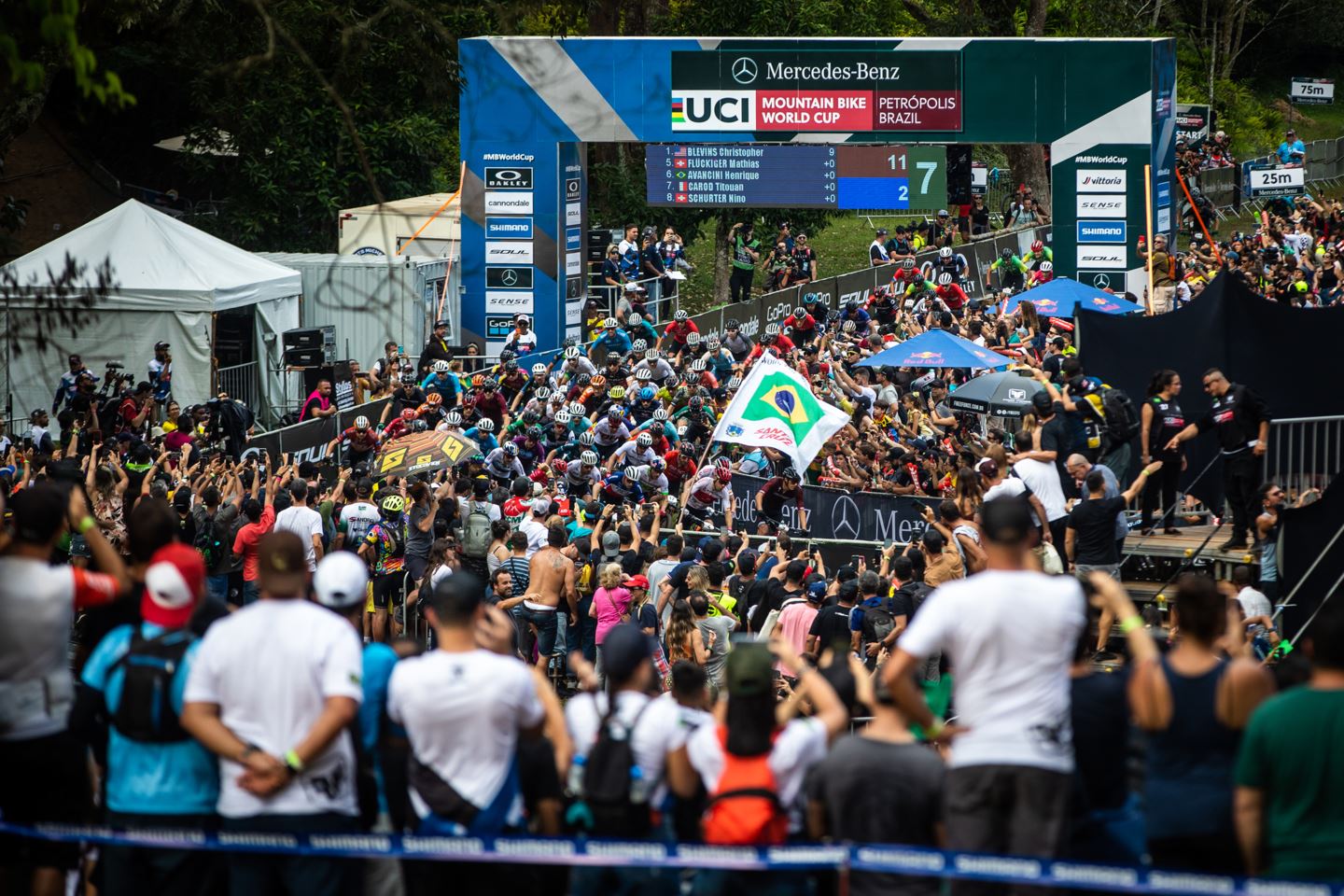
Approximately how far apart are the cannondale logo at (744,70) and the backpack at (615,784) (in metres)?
23.3

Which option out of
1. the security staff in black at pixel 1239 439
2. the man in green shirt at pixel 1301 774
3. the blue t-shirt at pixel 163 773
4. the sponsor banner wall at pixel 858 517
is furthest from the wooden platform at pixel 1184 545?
the blue t-shirt at pixel 163 773

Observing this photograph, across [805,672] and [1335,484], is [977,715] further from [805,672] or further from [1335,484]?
[1335,484]

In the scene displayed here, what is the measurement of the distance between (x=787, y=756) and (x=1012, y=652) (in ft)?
2.56

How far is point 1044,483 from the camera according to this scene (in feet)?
46.2

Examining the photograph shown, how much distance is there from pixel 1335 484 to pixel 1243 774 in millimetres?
8704

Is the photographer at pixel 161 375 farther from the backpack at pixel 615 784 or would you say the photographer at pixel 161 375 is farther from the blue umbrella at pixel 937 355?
the backpack at pixel 615 784

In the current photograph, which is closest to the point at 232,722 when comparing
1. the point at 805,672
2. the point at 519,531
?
the point at 805,672

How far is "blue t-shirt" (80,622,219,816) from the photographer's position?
18.9ft

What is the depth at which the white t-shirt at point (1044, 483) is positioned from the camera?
14.0 m

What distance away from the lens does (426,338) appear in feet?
97.5

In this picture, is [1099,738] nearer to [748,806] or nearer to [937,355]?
[748,806]

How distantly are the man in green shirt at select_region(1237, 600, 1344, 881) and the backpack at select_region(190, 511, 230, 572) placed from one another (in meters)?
11.7

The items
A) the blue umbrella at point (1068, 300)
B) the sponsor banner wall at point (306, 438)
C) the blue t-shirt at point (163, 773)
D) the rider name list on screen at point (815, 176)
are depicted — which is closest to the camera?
the blue t-shirt at point (163, 773)

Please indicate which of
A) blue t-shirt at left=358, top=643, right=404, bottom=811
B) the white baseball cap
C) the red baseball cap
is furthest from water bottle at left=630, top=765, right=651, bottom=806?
the red baseball cap
